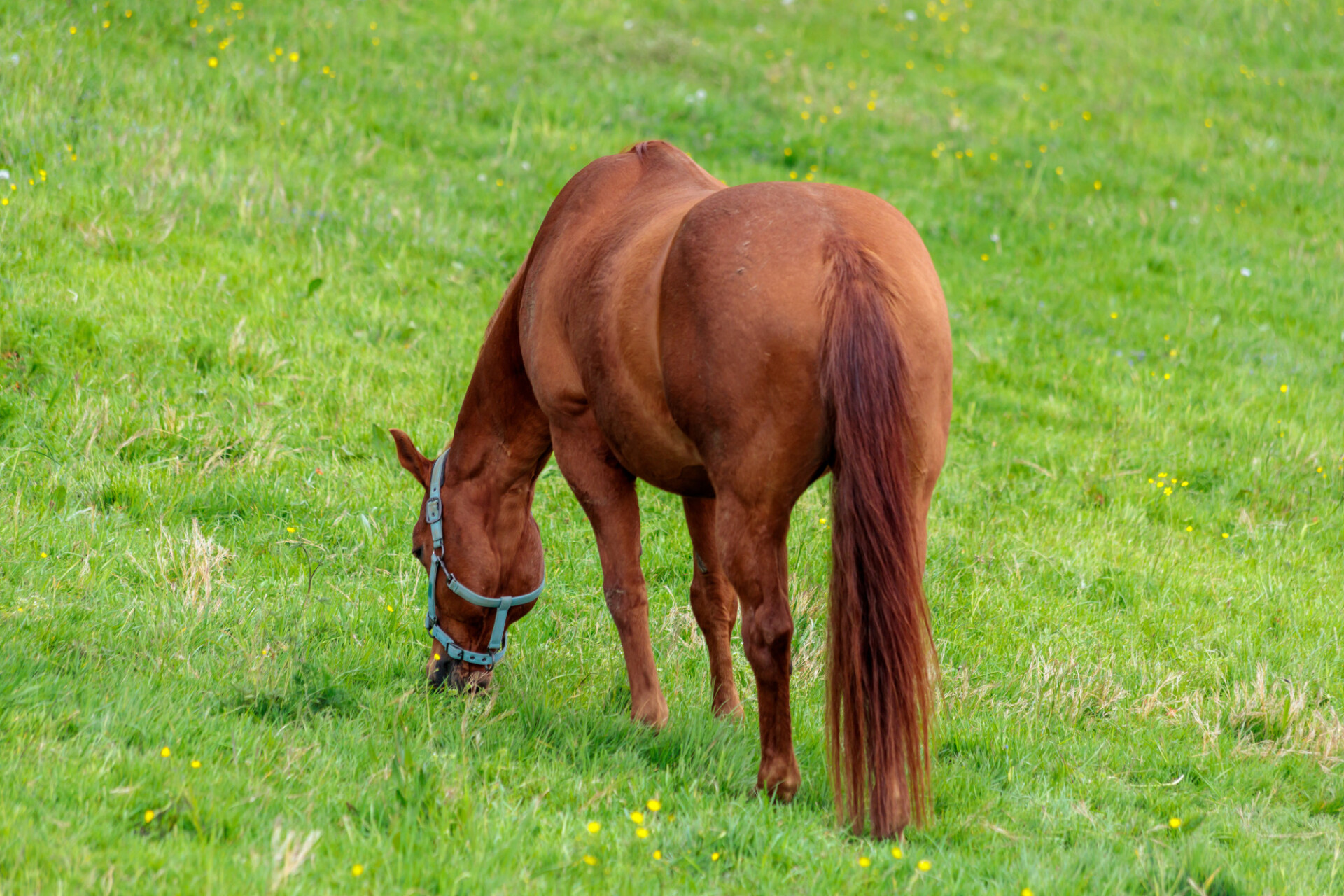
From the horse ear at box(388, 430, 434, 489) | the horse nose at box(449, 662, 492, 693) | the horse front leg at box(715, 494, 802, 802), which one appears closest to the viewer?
the horse front leg at box(715, 494, 802, 802)

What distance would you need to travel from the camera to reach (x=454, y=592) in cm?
417

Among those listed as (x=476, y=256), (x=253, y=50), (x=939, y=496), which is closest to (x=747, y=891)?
(x=939, y=496)

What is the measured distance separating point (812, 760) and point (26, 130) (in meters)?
6.73

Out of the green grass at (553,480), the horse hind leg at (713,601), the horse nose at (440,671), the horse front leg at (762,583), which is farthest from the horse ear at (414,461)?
the horse front leg at (762,583)

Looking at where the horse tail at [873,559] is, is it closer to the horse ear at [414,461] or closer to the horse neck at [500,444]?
the horse neck at [500,444]

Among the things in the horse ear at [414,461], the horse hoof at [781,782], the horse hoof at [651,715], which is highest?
the horse ear at [414,461]

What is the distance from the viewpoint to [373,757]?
3.26 meters

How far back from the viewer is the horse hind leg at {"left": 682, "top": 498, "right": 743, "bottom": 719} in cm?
413

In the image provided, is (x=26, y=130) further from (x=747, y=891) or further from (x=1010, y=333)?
(x=747, y=891)

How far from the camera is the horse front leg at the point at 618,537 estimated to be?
12.7ft

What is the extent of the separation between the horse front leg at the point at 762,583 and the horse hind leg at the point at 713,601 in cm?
85

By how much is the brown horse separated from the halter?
0.53 m

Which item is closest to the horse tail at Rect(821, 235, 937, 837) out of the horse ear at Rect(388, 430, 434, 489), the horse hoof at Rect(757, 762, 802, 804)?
the horse hoof at Rect(757, 762, 802, 804)

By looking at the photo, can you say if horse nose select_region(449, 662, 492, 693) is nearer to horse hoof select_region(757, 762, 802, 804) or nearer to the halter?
the halter
